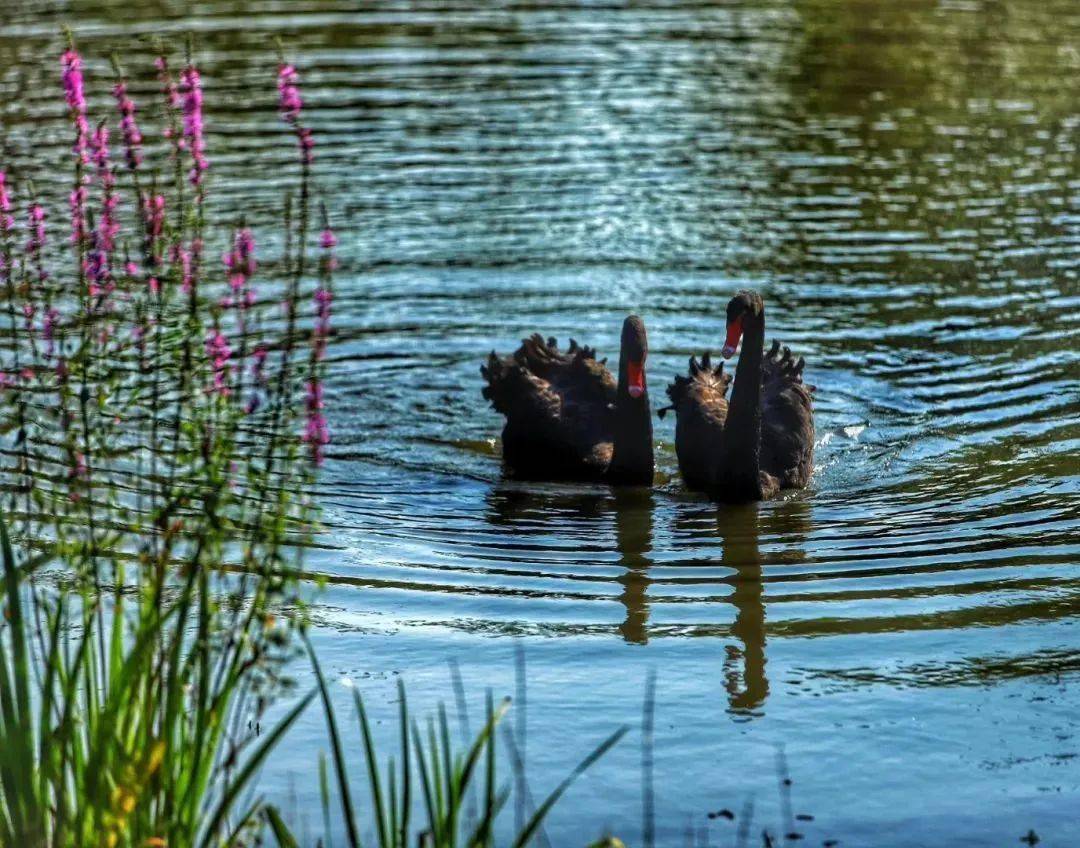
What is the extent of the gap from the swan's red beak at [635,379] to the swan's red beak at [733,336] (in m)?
0.47

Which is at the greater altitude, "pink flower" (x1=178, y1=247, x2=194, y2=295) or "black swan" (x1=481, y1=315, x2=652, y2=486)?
"pink flower" (x1=178, y1=247, x2=194, y2=295)

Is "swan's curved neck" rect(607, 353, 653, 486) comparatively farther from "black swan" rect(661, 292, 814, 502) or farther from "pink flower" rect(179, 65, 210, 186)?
"pink flower" rect(179, 65, 210, 186)

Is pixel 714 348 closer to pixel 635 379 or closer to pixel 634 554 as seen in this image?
pixel 635 379

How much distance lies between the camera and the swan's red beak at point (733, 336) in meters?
8.80

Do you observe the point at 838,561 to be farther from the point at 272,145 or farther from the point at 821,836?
the point at 272,145

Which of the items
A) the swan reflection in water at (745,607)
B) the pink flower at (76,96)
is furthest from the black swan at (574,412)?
the pink flower at (76,96)

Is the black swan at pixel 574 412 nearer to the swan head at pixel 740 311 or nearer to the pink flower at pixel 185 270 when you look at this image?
the swan head at pixel 740 311

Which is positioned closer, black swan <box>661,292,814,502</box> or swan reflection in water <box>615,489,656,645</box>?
swan reflection in water <box>615,489,656,645</box>

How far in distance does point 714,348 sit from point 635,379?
8.90 ft

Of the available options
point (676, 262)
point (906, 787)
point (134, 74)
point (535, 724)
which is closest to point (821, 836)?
point (906, 787)

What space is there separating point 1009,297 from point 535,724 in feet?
24.6

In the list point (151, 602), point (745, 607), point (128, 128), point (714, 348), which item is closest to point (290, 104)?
point (128, 128)

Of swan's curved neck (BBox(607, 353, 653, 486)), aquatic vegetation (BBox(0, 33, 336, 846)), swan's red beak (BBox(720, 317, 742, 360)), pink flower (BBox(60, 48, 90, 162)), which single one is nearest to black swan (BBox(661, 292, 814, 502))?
swan's red beak (BBox(720, 317, 742, 360))

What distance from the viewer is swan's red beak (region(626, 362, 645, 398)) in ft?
29.4
